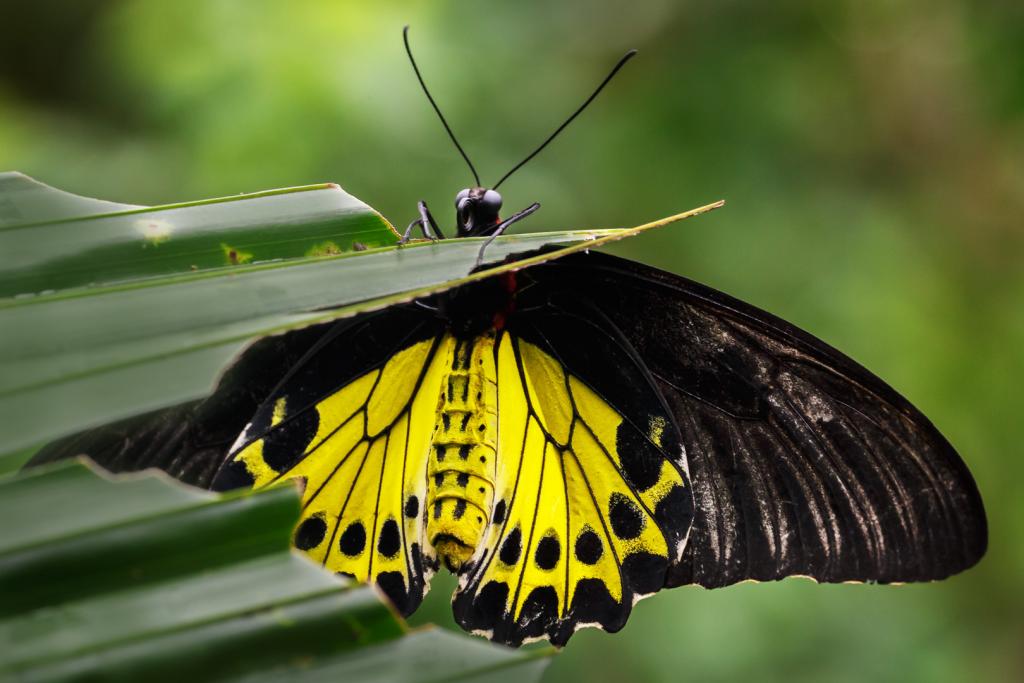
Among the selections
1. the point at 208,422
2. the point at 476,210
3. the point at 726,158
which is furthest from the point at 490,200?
the point at 726,158

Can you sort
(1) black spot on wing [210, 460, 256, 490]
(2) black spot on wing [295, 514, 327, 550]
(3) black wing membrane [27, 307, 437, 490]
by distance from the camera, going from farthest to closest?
(2) black spot on wing [295, 514, 327, 550], (1) black spot on wing [210, 460, 256, 490], (3) black wing membrane [27, 307, 437, 490]

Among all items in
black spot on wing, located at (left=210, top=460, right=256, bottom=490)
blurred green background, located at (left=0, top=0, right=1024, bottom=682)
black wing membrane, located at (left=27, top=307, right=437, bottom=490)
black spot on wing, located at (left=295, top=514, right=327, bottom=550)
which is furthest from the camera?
blurred green background, located at (left=0, top=0, right=1024, bottom=682)

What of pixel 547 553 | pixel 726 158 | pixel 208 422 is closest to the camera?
pixel 208 422

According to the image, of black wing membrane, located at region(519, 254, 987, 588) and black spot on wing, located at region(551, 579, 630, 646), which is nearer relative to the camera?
black wing membrane, located at region(519, 254, 987, 588)

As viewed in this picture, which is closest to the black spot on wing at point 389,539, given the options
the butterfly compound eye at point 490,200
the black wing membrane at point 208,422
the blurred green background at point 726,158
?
the black wing membrane at point 208,422

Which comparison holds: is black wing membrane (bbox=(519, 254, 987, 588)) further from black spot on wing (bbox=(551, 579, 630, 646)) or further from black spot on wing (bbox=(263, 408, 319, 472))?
black spot on wing (bbox=(263, 408, 319, 472))

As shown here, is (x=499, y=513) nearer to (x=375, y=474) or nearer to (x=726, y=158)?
(x=375, y=474)

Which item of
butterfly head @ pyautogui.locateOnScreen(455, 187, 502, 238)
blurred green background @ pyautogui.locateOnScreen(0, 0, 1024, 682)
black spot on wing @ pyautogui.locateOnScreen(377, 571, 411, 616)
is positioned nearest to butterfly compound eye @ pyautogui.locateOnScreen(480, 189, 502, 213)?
butterfly head @ pyautogui.locateOnScreen(455, 187, 502, 238)
